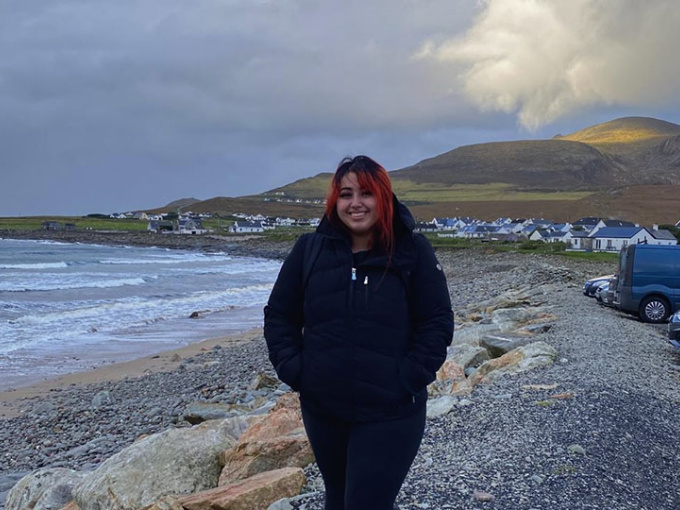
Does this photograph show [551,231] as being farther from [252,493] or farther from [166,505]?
[166,505]

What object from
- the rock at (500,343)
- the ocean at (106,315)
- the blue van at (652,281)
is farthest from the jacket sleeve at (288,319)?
the blue van at (652,281)

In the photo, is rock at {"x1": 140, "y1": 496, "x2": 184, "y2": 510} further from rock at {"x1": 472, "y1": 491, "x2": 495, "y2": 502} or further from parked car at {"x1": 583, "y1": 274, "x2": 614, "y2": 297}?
parked car at {"x1": 583, "y1": 274, "x2": 614, "y2": 297}

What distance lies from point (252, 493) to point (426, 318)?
2463mm

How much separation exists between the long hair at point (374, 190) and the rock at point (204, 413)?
6.66 meters

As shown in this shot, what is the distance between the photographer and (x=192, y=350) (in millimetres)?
17734

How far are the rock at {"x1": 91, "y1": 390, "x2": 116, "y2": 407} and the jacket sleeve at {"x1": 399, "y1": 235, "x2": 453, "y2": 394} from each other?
1041 cm

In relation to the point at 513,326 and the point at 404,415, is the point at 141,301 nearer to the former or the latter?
the point at 513,326

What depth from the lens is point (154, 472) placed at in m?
5.36

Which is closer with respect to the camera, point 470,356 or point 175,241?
point 470,356

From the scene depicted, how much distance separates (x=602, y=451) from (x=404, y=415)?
3175 millimetres

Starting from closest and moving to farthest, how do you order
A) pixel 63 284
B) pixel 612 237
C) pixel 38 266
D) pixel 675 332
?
1. pixel 675 332
2. pixel 63 284
3. pixel 38 266
4. pixel 612 237

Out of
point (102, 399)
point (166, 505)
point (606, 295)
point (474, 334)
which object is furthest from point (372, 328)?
point (606, 295)

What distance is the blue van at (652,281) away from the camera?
48.5ft

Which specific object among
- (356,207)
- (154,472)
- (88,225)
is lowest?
(88,225)
